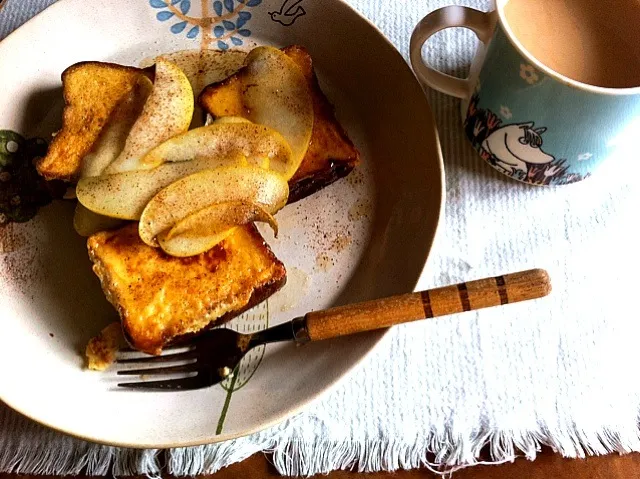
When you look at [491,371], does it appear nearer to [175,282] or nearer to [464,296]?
[464,296]

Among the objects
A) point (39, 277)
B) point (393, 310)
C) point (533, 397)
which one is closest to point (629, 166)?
point (533, 397)

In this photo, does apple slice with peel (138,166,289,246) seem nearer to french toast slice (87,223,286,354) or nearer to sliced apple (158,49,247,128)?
french toast slice (87,223,286,354)

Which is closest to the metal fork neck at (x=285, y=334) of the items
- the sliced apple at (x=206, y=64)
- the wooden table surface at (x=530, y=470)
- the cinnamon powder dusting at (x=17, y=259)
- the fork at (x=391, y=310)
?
the fork at (x=391, y=310)

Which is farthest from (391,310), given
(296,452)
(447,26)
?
(447,26)

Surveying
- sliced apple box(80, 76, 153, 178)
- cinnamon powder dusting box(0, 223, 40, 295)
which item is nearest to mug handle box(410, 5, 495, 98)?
sliced apple box(80, 76, 153, 178)

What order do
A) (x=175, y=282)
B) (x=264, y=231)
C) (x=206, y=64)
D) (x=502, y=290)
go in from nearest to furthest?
1. (x=502, y=290)
2. (x=175, y=282)
3. (x=264, y=231)
4. (x=206, y=64)
